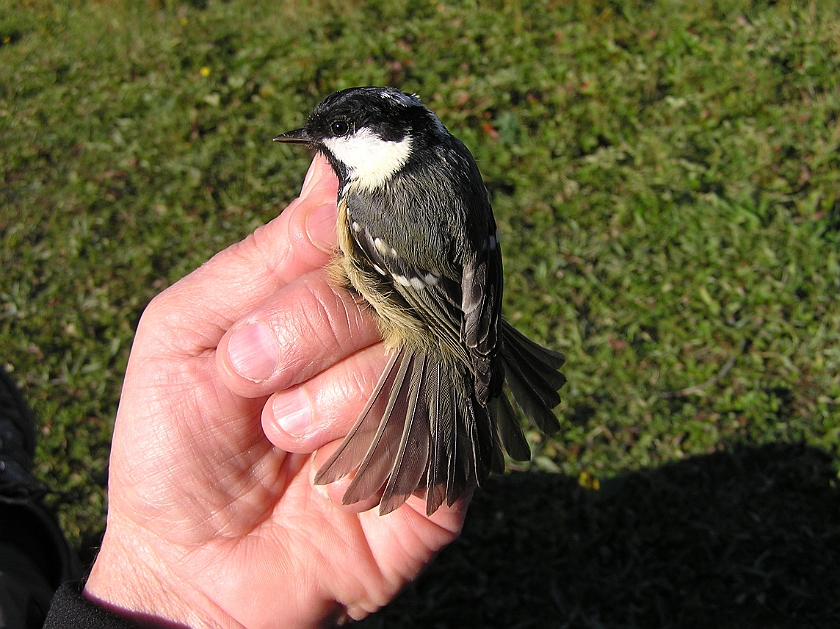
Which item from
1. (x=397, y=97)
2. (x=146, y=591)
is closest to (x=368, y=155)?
(x=397, y=97)

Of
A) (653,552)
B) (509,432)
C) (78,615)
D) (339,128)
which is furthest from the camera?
(653,552)

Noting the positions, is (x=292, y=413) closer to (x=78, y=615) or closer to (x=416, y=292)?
(x=416, y=292)

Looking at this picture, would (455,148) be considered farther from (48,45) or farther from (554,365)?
(48,45)

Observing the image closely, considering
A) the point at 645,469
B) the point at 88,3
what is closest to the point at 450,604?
the point at 645,469

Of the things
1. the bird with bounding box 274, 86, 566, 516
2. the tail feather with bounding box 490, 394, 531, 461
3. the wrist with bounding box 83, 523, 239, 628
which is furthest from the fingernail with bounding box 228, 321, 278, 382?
the tail feather with bounding box 490, 394, 531, 461

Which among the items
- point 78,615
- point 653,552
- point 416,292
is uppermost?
point 416,292

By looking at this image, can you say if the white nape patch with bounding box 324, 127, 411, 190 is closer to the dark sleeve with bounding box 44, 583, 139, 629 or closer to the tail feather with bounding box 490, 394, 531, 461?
the tail feather with bounding box 490, 394, 531, 461

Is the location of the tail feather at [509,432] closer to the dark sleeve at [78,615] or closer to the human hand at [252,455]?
the human hand at [252,455]
